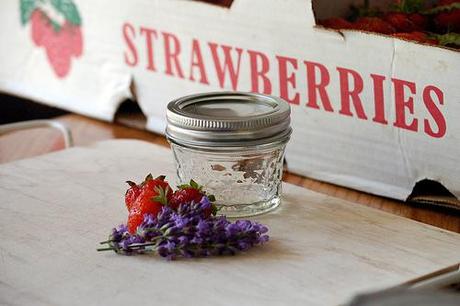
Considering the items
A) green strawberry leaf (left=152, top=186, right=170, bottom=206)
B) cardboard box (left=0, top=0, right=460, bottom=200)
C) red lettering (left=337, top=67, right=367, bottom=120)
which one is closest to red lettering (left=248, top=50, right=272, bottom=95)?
cardboard box (left=0, top=0, right=460, bottom=200)

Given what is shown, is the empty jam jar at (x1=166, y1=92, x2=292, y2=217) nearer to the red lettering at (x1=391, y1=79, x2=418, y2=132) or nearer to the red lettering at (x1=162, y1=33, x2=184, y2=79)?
the red lettering at (x1=391, y1=79, x2=418, y2=132)

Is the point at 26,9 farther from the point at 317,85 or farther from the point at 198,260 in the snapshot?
the point at 198,260

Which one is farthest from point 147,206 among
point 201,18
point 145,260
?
point 201,18

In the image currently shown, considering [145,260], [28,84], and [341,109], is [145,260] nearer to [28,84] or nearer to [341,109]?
[341,109]

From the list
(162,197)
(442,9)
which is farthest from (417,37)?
(162,197)

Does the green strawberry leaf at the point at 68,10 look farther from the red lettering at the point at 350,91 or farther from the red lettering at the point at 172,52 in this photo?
the red lettering at the point at 350,91

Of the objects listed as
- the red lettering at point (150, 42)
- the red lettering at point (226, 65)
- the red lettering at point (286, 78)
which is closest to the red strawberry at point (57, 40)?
the red lettering at point (150, 42)

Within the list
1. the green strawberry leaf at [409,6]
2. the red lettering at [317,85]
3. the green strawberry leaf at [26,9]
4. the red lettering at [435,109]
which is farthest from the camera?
the green strawberry leaf at [26,9]
